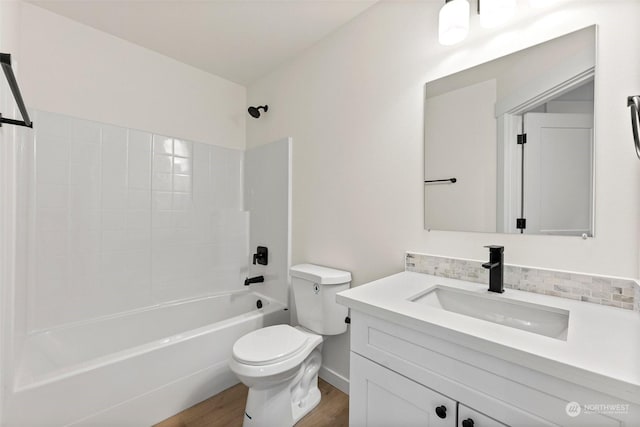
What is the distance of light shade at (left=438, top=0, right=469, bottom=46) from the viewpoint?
116cm

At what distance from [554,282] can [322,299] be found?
109cm

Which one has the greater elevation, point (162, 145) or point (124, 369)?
point (162, 145)

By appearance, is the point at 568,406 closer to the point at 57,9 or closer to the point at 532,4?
the point at 532,4

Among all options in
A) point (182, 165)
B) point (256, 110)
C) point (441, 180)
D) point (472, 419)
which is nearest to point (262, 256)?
point (182, 165)

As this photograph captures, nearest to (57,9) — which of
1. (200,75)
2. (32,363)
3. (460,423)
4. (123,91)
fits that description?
(123,91)

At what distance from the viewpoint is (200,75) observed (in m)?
2.34

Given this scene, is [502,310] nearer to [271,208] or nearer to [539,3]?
[539,3]

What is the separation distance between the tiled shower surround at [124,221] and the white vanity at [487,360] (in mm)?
1730

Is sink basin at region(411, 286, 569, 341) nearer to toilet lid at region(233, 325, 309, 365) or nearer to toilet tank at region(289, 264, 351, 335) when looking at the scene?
toilet tank at region(289, 264, 351, 335)

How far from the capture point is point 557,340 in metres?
0.67

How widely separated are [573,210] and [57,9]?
2.89 m

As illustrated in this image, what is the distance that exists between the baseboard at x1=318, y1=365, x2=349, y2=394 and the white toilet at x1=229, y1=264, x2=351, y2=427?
164mm

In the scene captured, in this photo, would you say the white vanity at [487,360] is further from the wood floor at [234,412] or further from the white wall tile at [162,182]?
the white wall tile at [162,182]

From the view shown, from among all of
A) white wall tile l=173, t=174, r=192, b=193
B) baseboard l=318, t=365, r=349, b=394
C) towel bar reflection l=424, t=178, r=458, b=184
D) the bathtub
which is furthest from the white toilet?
white wall tile l=173, t=174, r=192, b=193
